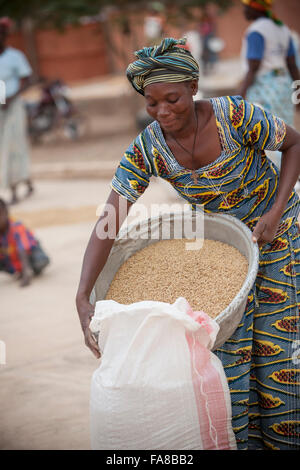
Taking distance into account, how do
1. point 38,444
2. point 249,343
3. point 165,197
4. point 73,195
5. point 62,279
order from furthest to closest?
1. point 73,195
2. point 165,197
3. point 62,279
4. point 38,444
5. point 249,343

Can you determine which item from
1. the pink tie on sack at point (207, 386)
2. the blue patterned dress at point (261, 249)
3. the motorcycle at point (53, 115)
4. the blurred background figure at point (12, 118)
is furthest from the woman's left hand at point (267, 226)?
the motorcycle at point (53, 115)

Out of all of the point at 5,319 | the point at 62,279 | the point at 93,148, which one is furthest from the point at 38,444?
the point at 93,148

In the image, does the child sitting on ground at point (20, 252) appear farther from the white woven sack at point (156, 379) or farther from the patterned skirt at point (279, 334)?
the white woven sack at point (156, 379)

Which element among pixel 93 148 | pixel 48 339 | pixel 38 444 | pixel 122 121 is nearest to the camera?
pixel 38 444

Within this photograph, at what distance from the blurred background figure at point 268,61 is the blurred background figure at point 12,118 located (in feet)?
11.1

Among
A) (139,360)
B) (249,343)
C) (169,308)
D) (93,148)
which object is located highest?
(169,308)

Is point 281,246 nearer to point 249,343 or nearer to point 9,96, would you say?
point 249,343

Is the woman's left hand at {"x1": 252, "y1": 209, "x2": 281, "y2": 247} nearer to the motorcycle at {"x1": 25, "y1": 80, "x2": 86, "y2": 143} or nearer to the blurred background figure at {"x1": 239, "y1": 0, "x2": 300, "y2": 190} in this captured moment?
the blurred background figure at {"x1": 239, "y1": 0, "x2": 300, "y2": 190}

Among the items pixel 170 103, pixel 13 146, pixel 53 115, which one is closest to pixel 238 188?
pixel 170 103

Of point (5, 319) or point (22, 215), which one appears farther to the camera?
point (22, 215)

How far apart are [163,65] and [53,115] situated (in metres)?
12.1

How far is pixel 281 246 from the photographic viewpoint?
242cm

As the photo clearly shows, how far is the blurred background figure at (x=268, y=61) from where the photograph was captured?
15.6 feet

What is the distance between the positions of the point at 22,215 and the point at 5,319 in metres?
3.26
